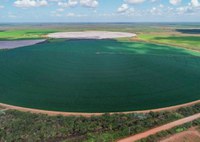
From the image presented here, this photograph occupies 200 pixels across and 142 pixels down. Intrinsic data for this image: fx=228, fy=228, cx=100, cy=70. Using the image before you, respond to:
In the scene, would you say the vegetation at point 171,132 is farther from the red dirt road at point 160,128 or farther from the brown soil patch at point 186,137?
the red dirt road at point 160,128

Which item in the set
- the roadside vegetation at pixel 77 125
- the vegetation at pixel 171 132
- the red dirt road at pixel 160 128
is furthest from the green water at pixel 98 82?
the vegetation at pixel 171 132

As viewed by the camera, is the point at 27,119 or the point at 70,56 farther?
the point at 70,56

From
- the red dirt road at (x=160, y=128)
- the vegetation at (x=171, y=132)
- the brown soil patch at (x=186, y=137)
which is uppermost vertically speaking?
the vegetation at (x=171, y=132)

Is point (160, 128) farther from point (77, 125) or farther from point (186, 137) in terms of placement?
point (77, 125)

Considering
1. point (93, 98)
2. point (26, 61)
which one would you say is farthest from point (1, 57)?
point (93, 98)

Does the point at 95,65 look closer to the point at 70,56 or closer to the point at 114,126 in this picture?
the point at 70,56

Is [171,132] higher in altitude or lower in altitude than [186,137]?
higher

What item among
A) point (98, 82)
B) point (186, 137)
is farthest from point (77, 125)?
point (98, 82)
